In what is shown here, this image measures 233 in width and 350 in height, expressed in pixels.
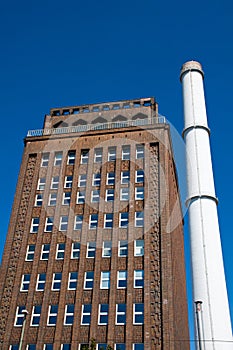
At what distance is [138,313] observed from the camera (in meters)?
31.4

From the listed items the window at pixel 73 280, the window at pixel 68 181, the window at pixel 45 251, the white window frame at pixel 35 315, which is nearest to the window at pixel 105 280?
the window at pixel 73 280

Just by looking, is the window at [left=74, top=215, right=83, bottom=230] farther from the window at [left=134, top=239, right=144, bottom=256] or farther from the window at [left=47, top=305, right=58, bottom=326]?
the window at [left=47, top=305, right=58, bottom=326]

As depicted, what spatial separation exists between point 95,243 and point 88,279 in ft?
10.4

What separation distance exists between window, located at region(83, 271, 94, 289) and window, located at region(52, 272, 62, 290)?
2.21 metres

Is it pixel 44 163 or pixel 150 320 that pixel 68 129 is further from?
pixel 150 320

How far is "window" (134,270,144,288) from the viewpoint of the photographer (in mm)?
32781

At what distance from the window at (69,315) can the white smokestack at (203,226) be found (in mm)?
9689

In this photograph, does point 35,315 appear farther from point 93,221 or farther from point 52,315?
point 93,221

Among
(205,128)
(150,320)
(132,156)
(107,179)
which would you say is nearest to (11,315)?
(150,320)

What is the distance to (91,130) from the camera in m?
43.9

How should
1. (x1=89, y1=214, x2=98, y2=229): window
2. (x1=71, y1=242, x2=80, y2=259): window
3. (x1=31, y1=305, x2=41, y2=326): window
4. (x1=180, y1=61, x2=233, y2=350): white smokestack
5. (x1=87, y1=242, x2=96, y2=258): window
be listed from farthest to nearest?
(x1=89, y1=214, x2=98, y2=229): window, (x1=71, y1=242, x2=80, y2=259): window, (x1=87, y1=242, x2=96, y2=258): window, (x1=31, y1=305, x2=41, y2=326): window, (x1=180, y1=61, x2=233, y2=350): white smokestack

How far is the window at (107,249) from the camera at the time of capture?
3516 centimetres

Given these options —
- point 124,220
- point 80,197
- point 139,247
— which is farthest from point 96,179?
point 139,247

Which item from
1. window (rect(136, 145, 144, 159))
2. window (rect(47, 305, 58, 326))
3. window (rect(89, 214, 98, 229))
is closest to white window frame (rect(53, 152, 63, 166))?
window (rect(89, 214, 98, 229))
